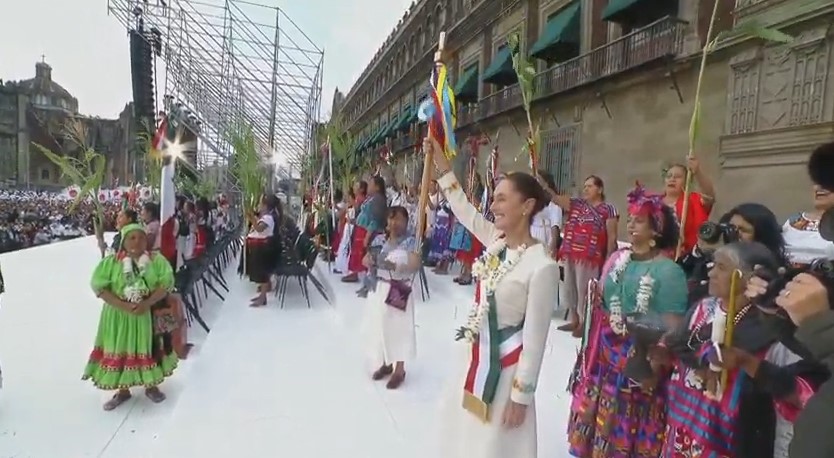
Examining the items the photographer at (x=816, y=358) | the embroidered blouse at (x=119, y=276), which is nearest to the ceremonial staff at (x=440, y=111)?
the photographer at (x=816, y=358)

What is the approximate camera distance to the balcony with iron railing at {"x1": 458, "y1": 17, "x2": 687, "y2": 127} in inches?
341

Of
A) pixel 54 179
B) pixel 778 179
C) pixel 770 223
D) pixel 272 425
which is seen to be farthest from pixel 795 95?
pixel 54 179

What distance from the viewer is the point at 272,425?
3.00 meters

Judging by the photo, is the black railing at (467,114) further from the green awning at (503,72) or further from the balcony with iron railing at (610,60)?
the green awning at (503,72)

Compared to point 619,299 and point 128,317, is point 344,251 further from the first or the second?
point 619,299

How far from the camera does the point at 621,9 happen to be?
9.17 m

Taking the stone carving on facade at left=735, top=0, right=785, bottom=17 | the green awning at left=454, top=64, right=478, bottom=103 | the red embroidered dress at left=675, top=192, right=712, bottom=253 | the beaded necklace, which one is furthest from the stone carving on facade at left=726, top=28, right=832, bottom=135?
the green awning at left=454, top=64, right=478, bottom=103

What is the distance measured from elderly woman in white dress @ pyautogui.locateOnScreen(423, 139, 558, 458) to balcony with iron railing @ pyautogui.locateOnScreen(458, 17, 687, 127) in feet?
26.5

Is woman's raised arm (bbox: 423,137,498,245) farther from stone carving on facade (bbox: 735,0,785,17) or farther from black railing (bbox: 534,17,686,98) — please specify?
black railing (bbox: 534,17,686,98)

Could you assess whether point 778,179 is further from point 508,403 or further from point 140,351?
point 140,351

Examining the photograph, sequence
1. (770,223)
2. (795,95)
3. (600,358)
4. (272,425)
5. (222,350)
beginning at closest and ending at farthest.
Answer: (770,223)
(600,358)
(272,425)
(222,350)
(795,95)

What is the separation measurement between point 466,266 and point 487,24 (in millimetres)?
12205

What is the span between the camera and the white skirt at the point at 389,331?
3609 millimetres

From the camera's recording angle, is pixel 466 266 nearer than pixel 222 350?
No
